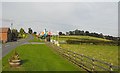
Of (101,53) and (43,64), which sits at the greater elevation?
(43,64)

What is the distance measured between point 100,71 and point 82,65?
4405 millimetres

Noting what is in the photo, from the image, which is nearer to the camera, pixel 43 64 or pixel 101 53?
pixel 43 64

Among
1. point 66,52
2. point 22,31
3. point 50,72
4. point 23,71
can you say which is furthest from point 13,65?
point 22,31

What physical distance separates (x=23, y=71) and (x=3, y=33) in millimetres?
82282

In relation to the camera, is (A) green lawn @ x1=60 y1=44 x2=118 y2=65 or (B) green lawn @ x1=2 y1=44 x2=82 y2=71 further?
(A) green lawn @ x1=60 y1=44 x2=118 y2=65

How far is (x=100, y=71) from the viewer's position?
16500 millimetres

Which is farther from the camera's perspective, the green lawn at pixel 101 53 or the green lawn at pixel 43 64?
the green lawn at pixel 101 53

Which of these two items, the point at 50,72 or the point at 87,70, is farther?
the point at 87,70

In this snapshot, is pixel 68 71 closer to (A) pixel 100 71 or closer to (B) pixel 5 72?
(A) pixel 100 71

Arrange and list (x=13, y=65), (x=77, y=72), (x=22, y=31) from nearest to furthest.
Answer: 1. (x=77, y=72)
2. (x=13, y=65)
3. (x=22, y=31)

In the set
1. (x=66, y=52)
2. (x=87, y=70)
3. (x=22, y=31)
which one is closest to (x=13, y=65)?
(x=87, y=70)

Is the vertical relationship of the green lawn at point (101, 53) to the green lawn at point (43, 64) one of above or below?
below

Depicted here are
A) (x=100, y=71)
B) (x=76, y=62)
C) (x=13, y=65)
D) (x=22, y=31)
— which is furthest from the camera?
(x=22, y=31)

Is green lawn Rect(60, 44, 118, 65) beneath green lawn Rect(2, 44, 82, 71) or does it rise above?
beneath
